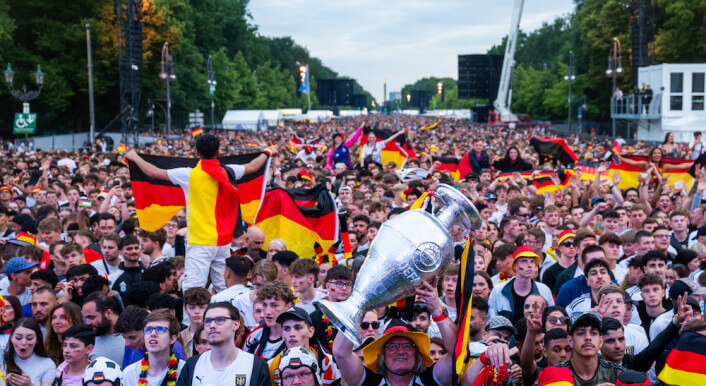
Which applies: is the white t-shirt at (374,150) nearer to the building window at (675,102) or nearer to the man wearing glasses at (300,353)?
the man wearing glasses at (300,353)

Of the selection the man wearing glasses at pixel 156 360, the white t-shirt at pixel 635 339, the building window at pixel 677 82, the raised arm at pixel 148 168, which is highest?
the building window at pixel 677 82

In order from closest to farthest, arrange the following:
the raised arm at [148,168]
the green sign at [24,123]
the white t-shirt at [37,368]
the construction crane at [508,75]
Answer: the white t-shirt at [37,368], the raised arm at [148,168], the green sign at [24,123], the construction crane at [508,75]

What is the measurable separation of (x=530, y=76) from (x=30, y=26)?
5669 centimetres

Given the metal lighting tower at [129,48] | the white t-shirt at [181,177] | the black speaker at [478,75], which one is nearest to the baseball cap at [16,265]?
the white t-shirt at [181,177]

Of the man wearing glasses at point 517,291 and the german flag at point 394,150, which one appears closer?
the man wearing glasses at point 517,291

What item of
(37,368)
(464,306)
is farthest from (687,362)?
(37,368)

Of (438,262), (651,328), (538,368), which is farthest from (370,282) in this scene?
(651,328)

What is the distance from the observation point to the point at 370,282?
425cm

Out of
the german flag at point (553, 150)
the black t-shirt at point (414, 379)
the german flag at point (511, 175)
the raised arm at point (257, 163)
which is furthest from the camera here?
the german flag at point (553, 150)

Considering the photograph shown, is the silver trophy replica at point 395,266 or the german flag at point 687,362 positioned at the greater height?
the silver trophy replica at point 395,266

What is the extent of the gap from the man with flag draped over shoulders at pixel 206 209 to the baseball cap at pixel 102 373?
2693 mm

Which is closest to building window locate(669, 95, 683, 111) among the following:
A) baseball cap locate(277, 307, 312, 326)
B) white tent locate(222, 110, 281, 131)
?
white tent locate(222, 110, 281, 131)

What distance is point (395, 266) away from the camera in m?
4.21

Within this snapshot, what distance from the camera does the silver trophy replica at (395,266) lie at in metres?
4.19
